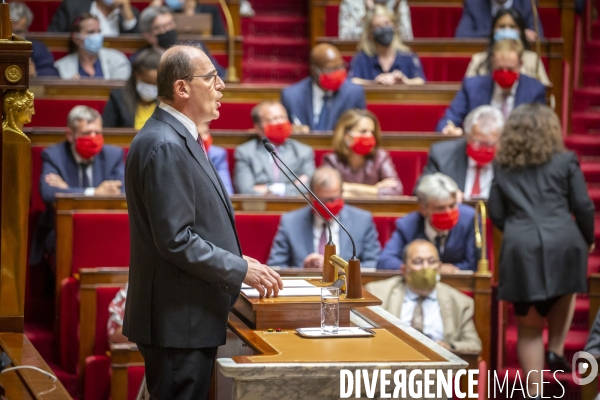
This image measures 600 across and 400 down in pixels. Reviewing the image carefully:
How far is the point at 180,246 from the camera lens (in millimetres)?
1658

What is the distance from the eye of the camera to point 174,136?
172 cm

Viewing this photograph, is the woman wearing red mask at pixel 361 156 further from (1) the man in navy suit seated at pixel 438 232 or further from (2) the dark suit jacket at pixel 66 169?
(2) the dark suit jacket at pixel 66 169

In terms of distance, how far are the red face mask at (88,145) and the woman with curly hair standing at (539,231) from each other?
1347 mm

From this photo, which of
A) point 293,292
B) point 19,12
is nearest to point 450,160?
point 293,292

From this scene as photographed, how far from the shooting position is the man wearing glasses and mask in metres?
2.85

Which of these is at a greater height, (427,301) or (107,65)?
(107,65)

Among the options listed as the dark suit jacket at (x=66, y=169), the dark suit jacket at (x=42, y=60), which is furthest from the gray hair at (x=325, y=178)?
the dark suit jacket at (x=42, y=60)

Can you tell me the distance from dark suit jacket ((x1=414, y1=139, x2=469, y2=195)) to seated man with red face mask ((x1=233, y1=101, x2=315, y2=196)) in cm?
43

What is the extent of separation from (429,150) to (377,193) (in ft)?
0.90


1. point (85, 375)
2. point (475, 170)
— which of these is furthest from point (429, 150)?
point (85, 375)

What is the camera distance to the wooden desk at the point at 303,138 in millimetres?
3758

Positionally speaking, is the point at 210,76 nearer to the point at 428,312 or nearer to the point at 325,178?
the point at 428,312

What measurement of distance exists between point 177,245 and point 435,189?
1.60m

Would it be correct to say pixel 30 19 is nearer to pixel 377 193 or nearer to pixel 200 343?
pixel 377 193
